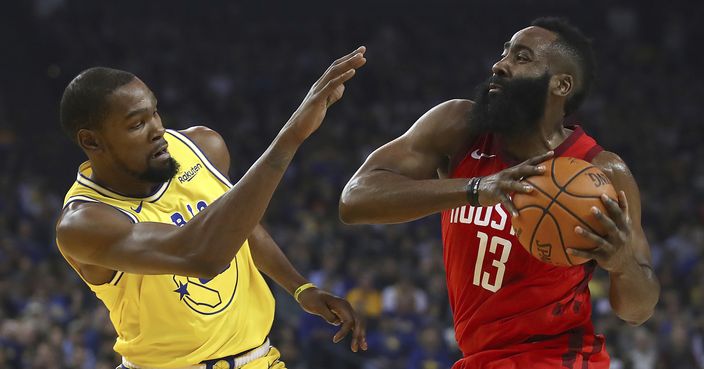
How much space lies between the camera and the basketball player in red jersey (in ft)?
11.6

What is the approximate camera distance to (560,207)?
3070mm

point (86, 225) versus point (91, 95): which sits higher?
point (91, 95)

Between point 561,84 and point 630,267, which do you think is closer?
point 630,267

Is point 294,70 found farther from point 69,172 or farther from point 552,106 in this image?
point 552,106

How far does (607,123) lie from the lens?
15609mm

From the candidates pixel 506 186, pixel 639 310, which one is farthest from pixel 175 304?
pixel 639 310

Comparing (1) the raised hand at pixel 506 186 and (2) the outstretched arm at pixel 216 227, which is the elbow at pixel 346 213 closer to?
(2) the outstretched arm at pixel 216 227

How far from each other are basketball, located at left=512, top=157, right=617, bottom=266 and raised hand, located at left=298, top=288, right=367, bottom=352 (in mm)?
958

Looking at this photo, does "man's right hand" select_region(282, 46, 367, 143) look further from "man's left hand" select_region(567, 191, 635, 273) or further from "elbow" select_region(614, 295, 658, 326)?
"elbow" select_region(614, 295, 658, 326)

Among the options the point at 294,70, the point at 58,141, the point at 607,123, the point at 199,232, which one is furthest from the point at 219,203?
the point at 294,70

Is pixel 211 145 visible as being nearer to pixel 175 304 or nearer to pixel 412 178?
pixel 175 304

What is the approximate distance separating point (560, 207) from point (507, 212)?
485 mm

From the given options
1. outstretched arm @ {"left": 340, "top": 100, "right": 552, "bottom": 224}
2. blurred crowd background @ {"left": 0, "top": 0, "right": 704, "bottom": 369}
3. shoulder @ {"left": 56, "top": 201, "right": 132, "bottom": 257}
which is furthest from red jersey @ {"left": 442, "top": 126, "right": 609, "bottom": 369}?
blurred crowd background @ {"left": 0, "top": 0, "right": 704, "bottom": 369}

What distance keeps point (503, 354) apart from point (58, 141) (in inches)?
448
